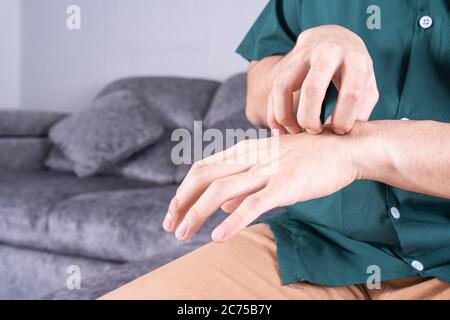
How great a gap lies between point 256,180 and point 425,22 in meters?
0.39

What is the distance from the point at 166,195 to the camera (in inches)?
75.4

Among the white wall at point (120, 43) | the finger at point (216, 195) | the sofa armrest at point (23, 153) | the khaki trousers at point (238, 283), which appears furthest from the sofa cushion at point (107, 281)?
the white wall at point (120, 43)

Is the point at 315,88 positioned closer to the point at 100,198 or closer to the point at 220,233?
the point at 220,233

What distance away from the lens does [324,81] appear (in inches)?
21.7

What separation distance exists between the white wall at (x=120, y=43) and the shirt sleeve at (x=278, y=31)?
178 centimetres

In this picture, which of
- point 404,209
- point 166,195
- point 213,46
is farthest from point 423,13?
point 213,46

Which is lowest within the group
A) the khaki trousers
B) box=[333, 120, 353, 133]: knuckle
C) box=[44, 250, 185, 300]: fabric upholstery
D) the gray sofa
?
the gray sofa

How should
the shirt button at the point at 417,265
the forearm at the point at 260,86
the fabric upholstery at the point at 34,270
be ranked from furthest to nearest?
the fabric upholstery at the point at 34,270 → the forearm at the point at 260,86 → the shirt button at the point at 417,265

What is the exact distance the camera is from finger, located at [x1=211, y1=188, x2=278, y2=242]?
19.0 inches

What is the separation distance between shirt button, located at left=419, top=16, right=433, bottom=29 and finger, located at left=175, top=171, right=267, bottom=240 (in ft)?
1.24

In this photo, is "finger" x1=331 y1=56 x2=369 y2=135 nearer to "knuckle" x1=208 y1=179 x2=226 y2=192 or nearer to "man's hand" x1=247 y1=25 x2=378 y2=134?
"man's hand" x1=247 y1=25 x2=378 y2=134

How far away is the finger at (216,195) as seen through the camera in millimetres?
508

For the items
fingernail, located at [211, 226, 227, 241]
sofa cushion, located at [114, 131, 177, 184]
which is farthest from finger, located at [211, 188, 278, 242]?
sofa cushion, located at [114, 131, 177, 184]

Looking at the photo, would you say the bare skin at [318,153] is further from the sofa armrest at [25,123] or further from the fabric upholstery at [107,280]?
the sofa armrest at [25,123]
